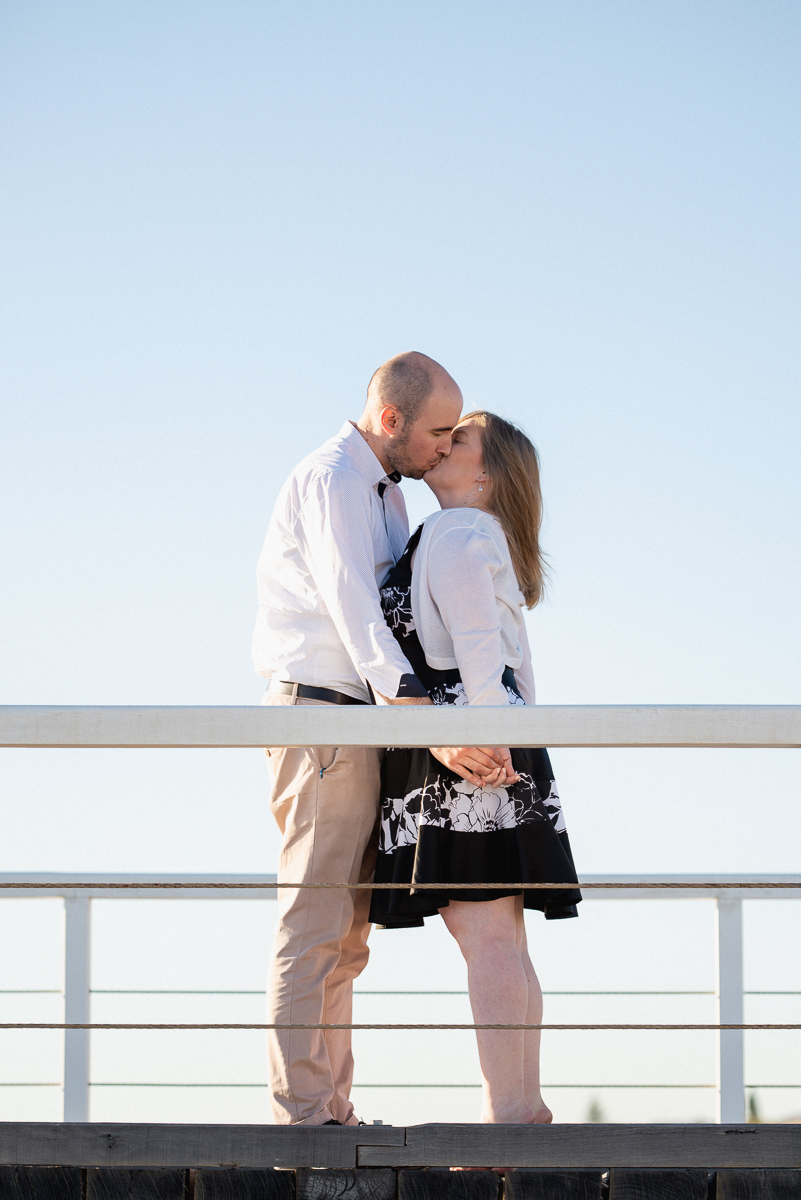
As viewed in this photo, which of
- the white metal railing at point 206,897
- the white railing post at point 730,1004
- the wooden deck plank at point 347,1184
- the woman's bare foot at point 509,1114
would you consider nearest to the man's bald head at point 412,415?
the woman's bare foot at point 509,1114

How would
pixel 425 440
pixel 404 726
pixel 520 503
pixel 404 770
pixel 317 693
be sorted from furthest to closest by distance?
pixel 425 440, pixel 520 503, pixel 317 693, pixel 404 770, pixel 404 726

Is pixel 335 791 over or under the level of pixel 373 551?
under

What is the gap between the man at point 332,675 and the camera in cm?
196

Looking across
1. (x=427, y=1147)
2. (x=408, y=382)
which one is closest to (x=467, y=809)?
(x=427, y=1147)

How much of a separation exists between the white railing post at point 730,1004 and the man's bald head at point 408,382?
6.92ft

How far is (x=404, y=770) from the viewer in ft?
6.75

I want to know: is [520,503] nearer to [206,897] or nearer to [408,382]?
[408,382]

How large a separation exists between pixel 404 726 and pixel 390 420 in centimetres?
104

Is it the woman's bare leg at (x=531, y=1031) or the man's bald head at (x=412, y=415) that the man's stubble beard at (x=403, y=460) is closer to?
the man's bald head at (x=412, y=415)

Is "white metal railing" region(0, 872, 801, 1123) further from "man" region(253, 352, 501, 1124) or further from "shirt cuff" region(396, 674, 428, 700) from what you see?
"shirt cuff" region(396, 674, 428, 700)

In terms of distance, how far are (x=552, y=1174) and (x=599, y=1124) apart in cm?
9

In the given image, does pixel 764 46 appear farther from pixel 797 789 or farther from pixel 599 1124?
pixel 599 1124

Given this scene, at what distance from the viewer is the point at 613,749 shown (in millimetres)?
1542

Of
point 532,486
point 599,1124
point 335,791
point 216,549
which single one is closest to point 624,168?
point 216,549
